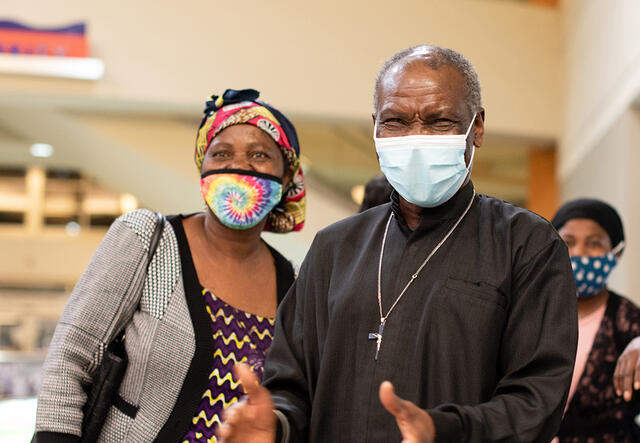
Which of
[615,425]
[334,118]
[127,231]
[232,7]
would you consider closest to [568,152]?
[334,118]

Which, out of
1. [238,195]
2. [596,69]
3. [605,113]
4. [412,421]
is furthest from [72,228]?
[412,421]

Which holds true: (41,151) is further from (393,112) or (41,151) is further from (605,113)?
(393,112)

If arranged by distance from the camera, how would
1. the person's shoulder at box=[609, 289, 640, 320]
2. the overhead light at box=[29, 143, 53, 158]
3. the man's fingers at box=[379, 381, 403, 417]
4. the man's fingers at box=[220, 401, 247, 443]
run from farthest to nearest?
the overhead light at box=[29, 143, 53, 158], the person's shoulder at box=[609, 289, 640, 320], the man's fingers at box=[220, 401, 247, 443], the man's fingers at box=[379, 381, 403, 417]

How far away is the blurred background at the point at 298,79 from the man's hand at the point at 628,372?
5728mm

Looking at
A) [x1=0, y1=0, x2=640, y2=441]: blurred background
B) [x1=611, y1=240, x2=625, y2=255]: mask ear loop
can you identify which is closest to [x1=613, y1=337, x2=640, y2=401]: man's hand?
[x1=611, y1=240, x2=625, y2=255]: mask ear loop

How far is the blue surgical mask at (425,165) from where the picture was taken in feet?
5.44

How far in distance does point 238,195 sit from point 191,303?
37 cm

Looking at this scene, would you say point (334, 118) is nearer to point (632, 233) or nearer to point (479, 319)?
point (632, 233)

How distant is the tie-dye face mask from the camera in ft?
8.59

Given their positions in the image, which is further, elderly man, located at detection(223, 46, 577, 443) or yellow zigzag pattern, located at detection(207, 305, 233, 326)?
yellow zigzag pattern, located at detection(207, 305, 233, 326)

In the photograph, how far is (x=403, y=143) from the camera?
1.67 metres

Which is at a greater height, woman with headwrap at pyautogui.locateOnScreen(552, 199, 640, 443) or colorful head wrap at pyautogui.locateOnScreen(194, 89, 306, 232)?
colorful head wrap at pyautogui.locateOnScreen(194, 89, 306, 232)

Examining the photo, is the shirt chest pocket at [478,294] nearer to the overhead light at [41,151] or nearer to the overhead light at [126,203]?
the overhead light at [41,151]

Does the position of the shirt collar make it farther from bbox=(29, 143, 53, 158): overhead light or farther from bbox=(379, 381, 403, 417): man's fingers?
bbox=(29, 143, 53, 158): overhead light
